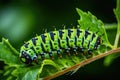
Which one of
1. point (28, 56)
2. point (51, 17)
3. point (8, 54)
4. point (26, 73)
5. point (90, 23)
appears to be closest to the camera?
point (26, 73)

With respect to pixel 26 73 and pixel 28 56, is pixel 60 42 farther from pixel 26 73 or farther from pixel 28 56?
pixel 26 73

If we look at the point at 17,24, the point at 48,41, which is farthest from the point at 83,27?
the point at 17,24

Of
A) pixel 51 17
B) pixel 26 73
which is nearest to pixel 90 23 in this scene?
pixel 26 73

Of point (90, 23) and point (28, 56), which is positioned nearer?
point (90, 23)

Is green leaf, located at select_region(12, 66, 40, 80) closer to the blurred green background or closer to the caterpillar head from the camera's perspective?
the caterpillar head

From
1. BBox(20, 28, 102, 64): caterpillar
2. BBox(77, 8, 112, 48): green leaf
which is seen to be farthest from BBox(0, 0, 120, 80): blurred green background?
BBox(77, 8, 112, 48): green leaf

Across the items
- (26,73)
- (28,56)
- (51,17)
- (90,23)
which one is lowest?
(26,73)

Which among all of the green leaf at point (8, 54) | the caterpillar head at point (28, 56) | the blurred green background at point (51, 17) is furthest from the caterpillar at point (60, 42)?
the blurred green background at point (51, 17)
